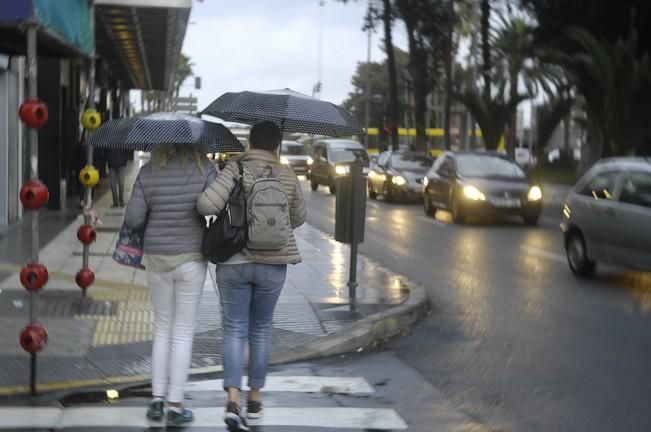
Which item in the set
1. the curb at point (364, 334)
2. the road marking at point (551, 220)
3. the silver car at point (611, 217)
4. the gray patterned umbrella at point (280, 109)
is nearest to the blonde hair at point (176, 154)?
the gray patterned umbrella at point (280, 109)

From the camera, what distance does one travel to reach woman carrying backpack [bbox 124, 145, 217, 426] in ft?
20.6

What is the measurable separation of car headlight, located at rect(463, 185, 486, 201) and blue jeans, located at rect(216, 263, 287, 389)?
16.5 metres

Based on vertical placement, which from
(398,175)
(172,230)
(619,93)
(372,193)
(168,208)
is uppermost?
(619,93)

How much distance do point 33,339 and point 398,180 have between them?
23.0 meters

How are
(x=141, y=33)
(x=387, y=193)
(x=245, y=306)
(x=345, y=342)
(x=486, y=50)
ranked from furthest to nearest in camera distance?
1. (x=486, y=50)
2. (x=387, y=193)
3. (x=141, y=33)
4. (x=345, y=342)
5. (x=245, y=306)

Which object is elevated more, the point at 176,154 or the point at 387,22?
the point at 387,22

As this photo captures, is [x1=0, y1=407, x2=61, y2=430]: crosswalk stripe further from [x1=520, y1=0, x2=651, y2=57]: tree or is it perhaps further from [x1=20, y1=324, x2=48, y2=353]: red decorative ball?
[x1=520, y1=0, x2=651, y2=57]: tree

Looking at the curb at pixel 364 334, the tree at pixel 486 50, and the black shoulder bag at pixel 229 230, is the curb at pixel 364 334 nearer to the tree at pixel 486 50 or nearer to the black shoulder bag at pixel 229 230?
the black shoulder bag at pixel 229 230

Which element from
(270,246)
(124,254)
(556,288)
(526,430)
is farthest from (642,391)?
(556,288)

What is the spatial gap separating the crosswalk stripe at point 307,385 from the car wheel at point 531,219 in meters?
15.4

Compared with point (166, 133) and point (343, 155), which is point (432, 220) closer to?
point (343, 155)

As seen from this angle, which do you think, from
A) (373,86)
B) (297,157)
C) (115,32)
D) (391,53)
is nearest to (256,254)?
(115,32)

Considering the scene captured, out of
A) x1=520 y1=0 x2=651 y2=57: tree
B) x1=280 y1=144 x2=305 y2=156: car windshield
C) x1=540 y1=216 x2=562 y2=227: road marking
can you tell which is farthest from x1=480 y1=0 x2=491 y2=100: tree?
x1=280 y1=144 x2=305 y2=156: car windshield

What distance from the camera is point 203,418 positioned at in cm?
668
